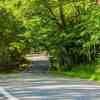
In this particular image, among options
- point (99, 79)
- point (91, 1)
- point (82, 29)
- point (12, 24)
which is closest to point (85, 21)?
point (82, 29)

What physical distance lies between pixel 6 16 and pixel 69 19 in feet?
32.4

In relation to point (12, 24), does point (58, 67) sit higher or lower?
lower

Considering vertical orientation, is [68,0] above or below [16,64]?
above

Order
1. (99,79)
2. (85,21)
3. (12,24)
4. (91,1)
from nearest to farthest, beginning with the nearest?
1. (99,79)
2. (85,21)
3. (91,1)
4. (12,24)

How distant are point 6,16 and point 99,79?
2329 cm

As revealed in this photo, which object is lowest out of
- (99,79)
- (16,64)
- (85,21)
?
(16,64)

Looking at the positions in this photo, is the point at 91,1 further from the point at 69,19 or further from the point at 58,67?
the point at 58,67

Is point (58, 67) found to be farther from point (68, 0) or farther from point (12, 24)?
point (12, 24)

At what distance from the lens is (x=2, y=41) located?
147 feet

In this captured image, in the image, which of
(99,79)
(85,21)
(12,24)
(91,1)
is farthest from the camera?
(12,24)

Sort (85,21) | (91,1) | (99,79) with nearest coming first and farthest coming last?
(99,79) → (85,21) → (91,1)

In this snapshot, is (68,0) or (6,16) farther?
(6,16)

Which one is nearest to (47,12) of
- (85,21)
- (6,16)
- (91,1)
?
(91,1)

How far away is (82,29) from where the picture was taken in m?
31.1
